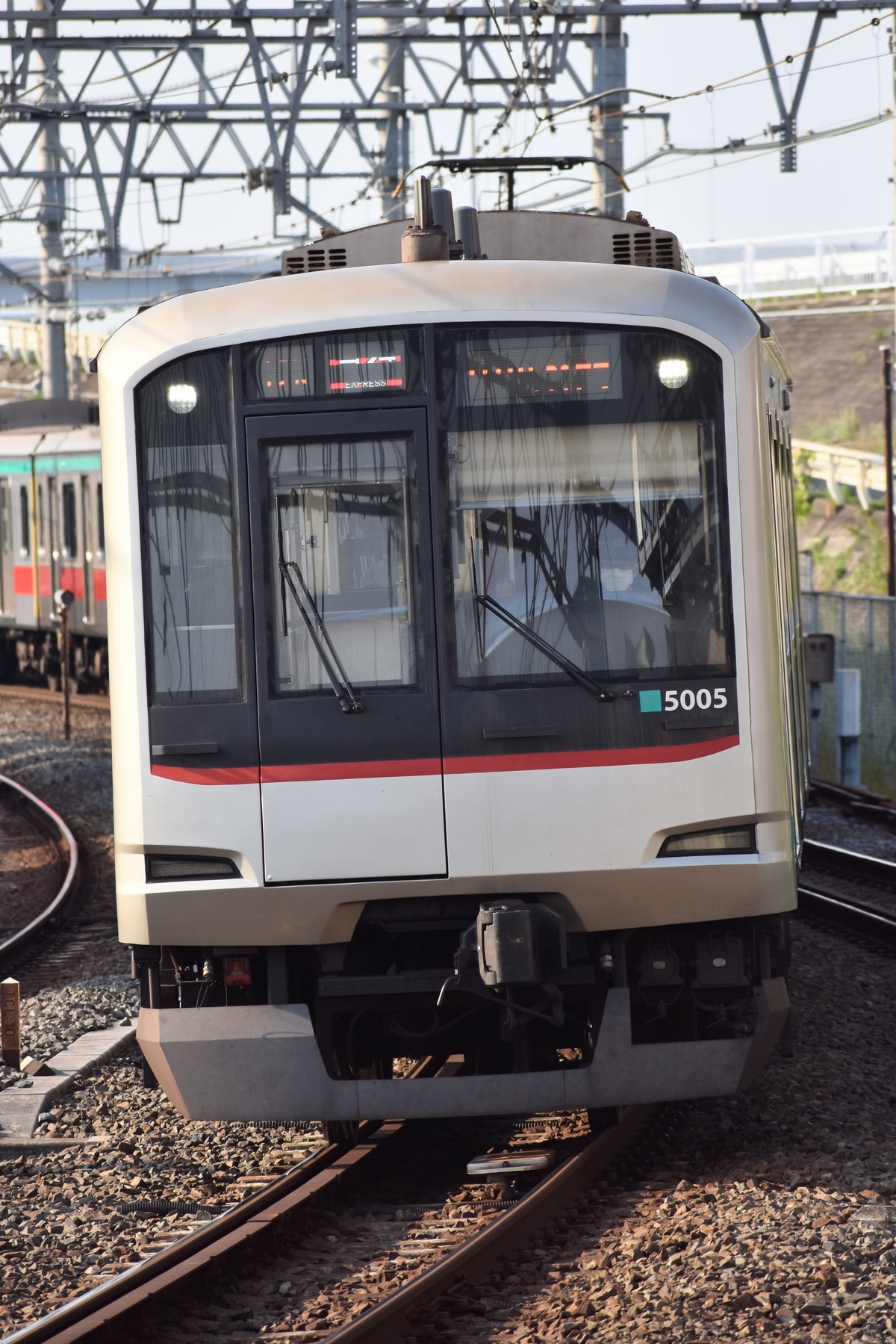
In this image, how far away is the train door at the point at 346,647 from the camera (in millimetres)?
5680

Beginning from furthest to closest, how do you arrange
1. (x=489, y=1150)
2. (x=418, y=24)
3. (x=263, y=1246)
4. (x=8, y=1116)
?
(x=418, y=24)
(x=8, y=1116)
(x=489, y=1150)
(x=263, y=1246)

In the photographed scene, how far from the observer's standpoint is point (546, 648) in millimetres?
5719

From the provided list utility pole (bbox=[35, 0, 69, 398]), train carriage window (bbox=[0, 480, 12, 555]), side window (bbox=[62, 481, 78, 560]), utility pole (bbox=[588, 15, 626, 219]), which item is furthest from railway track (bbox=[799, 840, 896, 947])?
train carriage window (bbox=[0, 480, 12, 555])

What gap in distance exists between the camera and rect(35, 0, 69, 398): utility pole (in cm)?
2286

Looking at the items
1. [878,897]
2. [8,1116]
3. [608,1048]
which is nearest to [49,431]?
[878,897]

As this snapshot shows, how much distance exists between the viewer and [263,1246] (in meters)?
5.29

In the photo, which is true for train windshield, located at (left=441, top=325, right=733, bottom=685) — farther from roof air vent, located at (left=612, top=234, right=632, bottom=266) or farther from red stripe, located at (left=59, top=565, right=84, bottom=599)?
red stripe, located at (left=59, top=565, right=84, bottom=599)

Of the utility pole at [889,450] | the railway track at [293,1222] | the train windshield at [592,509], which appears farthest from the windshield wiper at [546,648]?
the utility pole at [889,450]

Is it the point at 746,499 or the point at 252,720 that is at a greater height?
the point at 746,499

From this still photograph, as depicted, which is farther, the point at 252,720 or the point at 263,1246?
the point at 252,720

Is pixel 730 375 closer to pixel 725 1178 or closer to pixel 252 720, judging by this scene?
pixel 252 720

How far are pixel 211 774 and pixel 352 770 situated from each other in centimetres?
46

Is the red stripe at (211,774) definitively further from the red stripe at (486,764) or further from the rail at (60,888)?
the rail at (60,888)

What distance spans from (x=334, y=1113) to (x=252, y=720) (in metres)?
1.29
